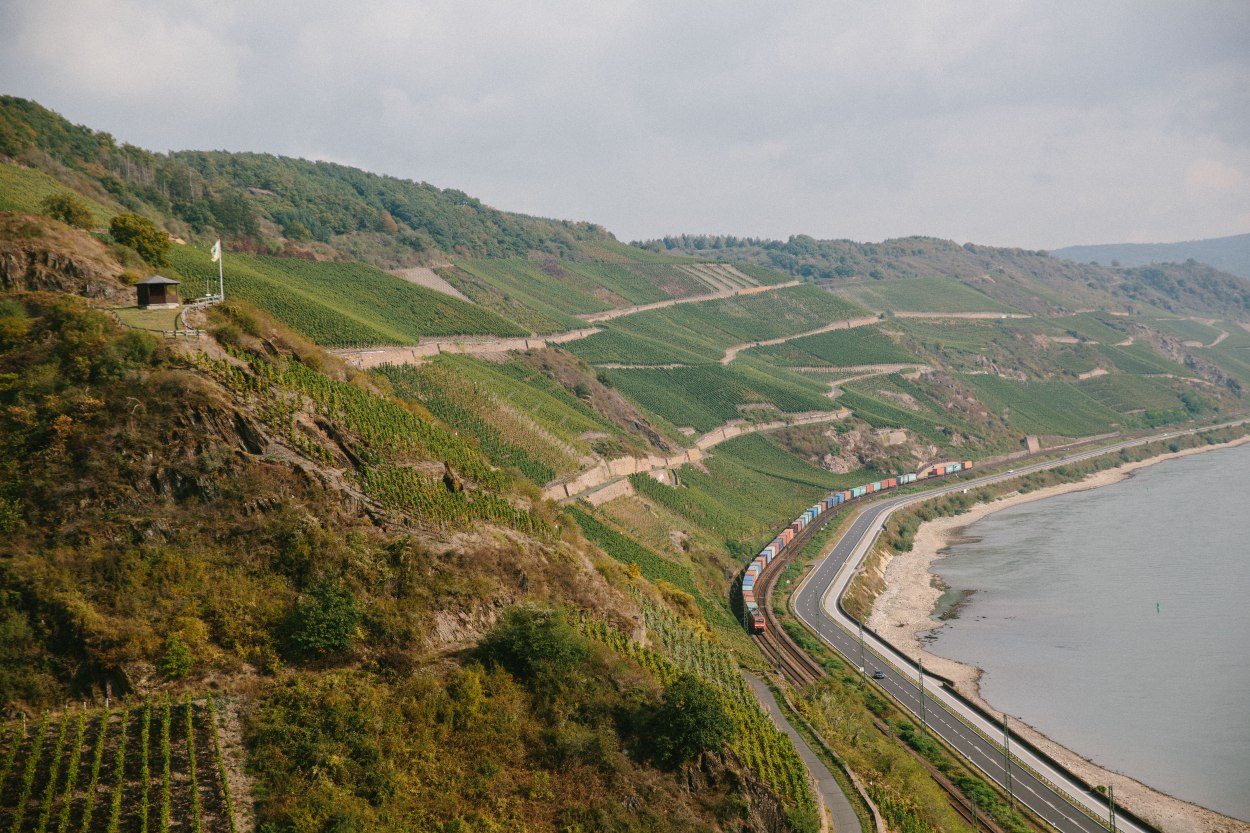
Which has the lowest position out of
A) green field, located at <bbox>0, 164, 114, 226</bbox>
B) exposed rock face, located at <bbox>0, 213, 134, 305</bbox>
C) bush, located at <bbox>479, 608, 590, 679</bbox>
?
bush, located at <bbox>479, 608, 590, 679</bbox>

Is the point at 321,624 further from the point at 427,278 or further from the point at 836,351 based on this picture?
the point at 836,351

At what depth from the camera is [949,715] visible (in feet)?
178

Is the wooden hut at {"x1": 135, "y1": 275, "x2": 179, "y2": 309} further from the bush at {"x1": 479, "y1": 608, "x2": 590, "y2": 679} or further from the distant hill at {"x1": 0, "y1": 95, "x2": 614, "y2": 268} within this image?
the bush at {"x1": 479, "y1": 608, "x2": 590, "y2": 679}

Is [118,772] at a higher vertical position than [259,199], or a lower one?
lower

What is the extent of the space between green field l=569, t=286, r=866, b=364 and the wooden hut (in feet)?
250

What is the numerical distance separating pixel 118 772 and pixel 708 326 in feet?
455

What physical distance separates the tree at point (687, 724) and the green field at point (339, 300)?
44.7 m

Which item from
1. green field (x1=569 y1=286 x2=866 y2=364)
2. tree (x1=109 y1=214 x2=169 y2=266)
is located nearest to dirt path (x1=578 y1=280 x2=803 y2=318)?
green field (x1=569 y1=286 x2=866 y2=364)

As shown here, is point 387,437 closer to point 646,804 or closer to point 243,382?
point 243,382

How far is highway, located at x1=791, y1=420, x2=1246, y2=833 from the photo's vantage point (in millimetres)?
44438

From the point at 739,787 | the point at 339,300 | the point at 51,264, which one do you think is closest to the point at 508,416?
the point at 339,300

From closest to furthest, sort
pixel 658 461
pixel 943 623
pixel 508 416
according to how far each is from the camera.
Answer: pixel 508 416 → pixel 943 623 → pixel 658 461

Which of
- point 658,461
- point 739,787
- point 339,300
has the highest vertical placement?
point 339,300

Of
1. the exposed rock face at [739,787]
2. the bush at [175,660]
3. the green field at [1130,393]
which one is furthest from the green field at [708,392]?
the bush at [175,660]
